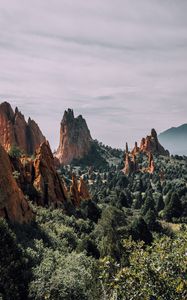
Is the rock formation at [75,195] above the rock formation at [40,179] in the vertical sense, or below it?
below

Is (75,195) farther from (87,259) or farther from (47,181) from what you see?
(87,259)

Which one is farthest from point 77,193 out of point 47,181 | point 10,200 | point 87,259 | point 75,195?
point 87,259

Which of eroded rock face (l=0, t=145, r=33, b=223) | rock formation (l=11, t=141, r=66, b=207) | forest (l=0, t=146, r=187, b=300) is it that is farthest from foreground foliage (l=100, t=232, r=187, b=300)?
rock formation (l=11, t=141, r=66, b=207)

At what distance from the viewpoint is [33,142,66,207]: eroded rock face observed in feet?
233

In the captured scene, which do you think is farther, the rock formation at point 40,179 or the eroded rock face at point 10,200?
the rock formation at point 40,179

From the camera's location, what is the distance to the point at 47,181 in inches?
2862

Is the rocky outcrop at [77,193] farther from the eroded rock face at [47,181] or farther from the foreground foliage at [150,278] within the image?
the foreground foliage at [150,278]

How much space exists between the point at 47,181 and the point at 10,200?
21.7 meters

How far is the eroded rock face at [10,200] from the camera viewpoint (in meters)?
50.2

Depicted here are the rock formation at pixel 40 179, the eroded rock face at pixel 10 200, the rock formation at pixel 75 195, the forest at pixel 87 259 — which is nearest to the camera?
the forest at pixel 87 259

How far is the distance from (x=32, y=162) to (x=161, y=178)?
123m

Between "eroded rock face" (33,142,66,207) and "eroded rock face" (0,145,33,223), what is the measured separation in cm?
1504

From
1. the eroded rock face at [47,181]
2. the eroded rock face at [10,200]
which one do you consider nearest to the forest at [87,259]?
the eroded rock face at [10,200]

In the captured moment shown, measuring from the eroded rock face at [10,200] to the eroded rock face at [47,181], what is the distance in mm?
15038
